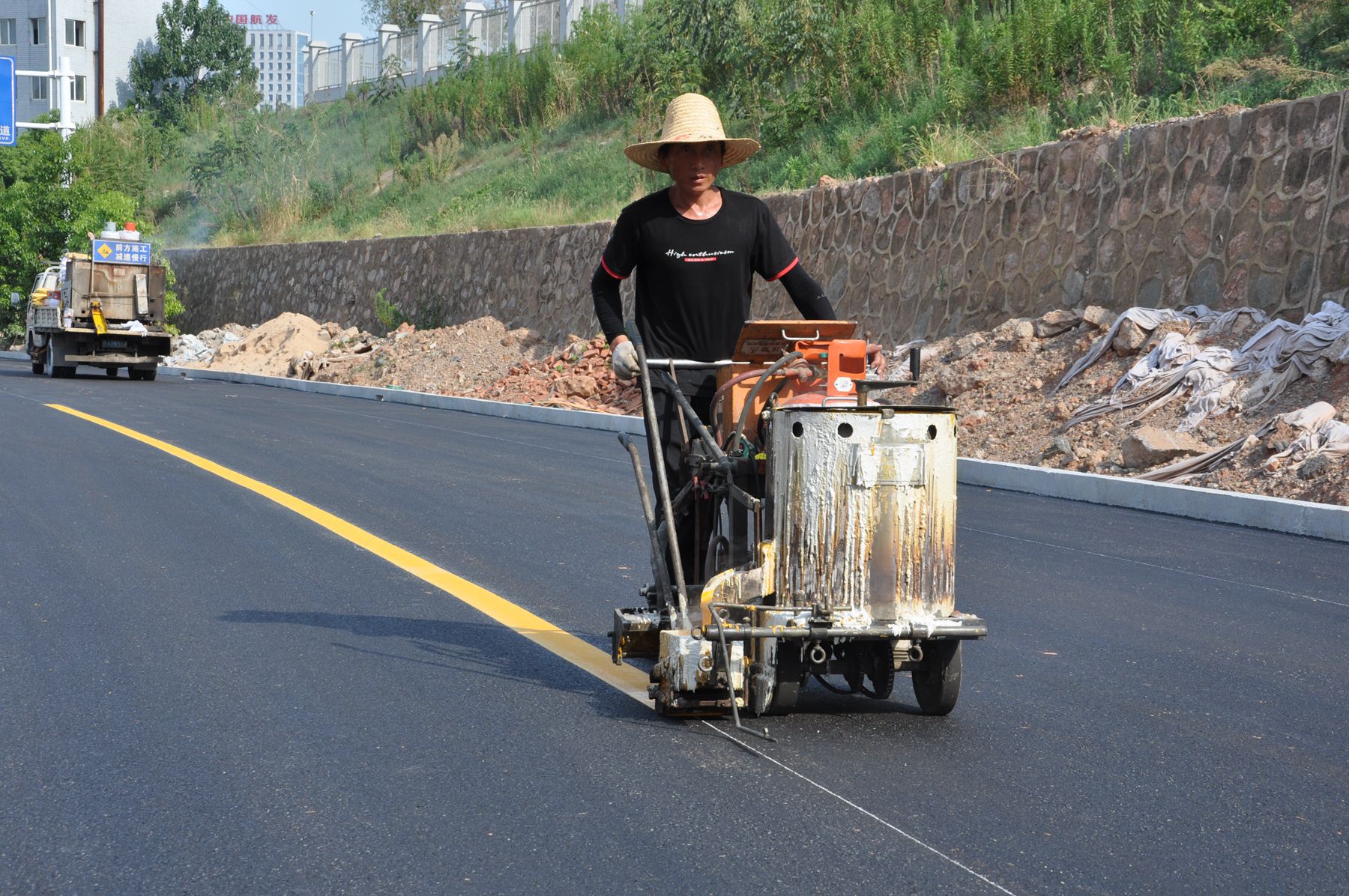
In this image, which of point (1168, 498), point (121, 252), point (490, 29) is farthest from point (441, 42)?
point (1168, 498)

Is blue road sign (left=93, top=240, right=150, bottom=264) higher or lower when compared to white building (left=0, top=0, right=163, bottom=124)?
lower

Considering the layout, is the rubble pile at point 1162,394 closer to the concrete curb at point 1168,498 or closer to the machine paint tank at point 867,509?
the concrete curb at point 1168,498

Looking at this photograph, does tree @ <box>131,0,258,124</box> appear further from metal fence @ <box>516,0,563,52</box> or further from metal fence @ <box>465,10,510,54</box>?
metal fence @ <box>516,0,563,52</box>

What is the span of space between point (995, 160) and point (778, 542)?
51.9ft

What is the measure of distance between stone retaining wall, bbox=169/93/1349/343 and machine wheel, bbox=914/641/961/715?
11.1 metres

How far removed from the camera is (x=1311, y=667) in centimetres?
611

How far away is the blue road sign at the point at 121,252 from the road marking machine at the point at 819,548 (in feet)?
93.6

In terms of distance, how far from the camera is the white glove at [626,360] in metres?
5.25

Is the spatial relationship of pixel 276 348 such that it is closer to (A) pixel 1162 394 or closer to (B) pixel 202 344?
(B) pixel 202 344

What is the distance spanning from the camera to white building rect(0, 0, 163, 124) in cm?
8412

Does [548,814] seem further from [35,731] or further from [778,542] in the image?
[35,731]

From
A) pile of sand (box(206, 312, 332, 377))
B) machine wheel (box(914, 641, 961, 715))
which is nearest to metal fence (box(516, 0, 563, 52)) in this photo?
pile of sand (box(206, 312, 332, 377))

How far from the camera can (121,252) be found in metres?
31.2

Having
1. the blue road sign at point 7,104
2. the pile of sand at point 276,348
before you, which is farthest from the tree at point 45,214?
the pile of sand at point 276,348
